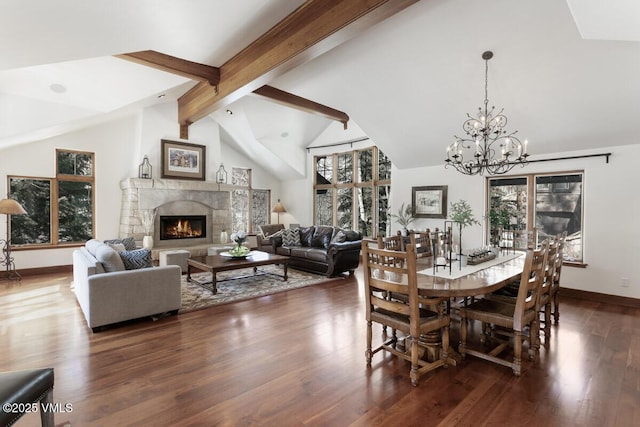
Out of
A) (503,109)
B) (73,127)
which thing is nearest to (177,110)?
(73,127)

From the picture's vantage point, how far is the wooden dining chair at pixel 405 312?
245 cm

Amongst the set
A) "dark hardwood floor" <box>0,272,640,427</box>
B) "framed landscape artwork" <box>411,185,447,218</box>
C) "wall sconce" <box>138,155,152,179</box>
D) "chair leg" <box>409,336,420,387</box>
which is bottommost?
"dark hardwood floor" <box>0,272,640,427</box>

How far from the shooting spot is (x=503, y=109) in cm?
475

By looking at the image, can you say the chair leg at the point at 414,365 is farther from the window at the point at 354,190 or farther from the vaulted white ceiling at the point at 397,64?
the window at the point at 354,190

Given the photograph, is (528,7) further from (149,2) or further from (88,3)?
(88,3)

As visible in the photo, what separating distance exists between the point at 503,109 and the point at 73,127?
750 centimetres

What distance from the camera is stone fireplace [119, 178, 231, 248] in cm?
705

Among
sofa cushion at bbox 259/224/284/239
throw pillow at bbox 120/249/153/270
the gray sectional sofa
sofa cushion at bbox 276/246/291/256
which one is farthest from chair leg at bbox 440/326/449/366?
sofa cushion at bbox 259/224/284/239

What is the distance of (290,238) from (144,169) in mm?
3654

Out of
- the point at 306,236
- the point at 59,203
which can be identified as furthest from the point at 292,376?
the point at 59,203

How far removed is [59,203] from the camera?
6531 mm

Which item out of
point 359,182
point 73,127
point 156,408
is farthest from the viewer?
point 359,182

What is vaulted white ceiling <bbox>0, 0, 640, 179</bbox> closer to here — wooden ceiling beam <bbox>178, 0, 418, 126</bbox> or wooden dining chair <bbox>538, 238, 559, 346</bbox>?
wooden ceiling beam <bbox>178, 0, 418, 126</bbox>

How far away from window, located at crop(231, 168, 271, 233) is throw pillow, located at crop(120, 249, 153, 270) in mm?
5404
